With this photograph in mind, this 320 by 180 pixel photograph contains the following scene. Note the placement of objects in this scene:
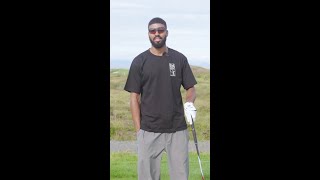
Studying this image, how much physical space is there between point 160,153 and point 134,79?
2.47 ft

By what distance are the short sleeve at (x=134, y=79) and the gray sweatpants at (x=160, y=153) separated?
408mm

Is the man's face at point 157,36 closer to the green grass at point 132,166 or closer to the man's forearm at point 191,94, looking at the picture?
the man's forearm at point 191,94

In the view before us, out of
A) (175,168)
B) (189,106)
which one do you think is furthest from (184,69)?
(175,168)

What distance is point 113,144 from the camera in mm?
9688

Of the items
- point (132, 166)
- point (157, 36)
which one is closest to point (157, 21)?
point (157, 36)

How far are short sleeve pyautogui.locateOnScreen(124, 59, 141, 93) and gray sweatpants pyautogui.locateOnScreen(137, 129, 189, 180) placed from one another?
0.41m

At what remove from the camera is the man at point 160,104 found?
29.7ft

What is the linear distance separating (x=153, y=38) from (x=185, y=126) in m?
0.90

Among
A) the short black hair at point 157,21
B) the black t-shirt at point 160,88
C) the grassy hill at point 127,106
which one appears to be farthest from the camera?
the grassy hill at point 127,106

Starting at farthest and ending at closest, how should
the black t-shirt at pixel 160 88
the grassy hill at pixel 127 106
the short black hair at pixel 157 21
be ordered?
1. the grassy hill at pixel 127 106
2. the short black hair at pixel 157 21
3. the black t-shirt at pixel 160 88

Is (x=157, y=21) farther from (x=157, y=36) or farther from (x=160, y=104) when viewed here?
(x=160, y=104)

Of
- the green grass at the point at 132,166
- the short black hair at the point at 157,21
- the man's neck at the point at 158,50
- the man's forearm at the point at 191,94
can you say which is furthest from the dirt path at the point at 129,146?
the short black hair at the point at 157,21

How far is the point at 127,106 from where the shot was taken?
9305 millimetres

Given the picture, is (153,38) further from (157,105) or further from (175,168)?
(175,168)
